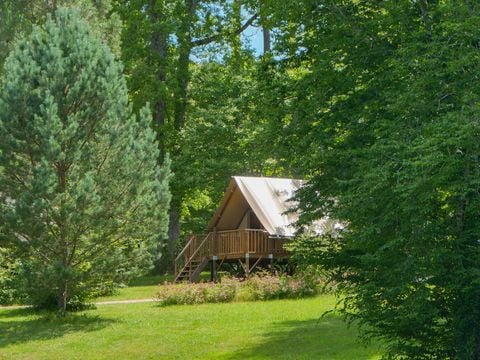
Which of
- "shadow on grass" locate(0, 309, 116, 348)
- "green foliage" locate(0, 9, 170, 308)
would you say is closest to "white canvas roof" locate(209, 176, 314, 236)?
"green foliage" locate(0, 9, 170, 308)

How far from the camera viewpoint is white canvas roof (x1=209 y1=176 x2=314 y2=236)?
30.6 meters

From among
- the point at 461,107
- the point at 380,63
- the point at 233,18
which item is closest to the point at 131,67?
the point at 233,18

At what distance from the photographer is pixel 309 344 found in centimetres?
1658

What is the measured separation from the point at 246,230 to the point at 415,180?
1986cm

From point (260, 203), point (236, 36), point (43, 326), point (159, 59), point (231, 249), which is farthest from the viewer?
point (236, 36)

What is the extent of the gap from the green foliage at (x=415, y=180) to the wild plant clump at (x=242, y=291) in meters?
10.5

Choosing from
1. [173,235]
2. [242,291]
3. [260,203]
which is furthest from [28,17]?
[242,291]

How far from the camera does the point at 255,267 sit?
31656 mm

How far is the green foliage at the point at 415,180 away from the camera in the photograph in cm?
1109

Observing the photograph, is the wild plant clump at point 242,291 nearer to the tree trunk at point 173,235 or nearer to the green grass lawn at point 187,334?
the green grass lawn at point 187,334

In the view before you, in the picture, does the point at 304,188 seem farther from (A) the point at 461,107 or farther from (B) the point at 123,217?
(B) the point at 123,217

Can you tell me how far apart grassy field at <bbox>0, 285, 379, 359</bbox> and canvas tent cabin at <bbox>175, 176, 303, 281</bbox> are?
274 inches

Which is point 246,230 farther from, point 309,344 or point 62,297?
point 309,344

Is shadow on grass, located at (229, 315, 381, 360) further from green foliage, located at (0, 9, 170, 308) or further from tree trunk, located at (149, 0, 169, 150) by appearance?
tree trunk, located at (149, 0, 169, 150)
